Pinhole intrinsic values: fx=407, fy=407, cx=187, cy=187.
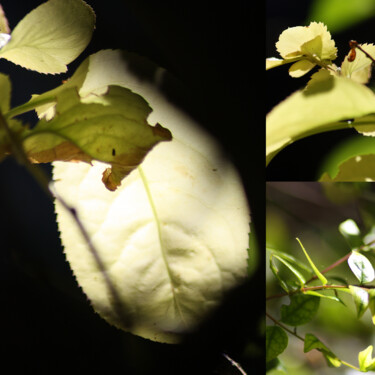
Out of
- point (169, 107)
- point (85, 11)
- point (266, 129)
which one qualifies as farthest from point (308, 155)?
point (85, 11)

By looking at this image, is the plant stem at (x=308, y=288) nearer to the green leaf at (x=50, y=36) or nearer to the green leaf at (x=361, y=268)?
the green leaf at (x=361, y=268)

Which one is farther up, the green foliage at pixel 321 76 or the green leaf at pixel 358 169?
the green foliage at pixel 321 76

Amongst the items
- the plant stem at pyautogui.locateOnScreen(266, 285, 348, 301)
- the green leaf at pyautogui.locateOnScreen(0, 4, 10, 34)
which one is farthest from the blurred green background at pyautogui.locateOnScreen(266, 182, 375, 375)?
the green leaf at pyautogui.locateOnScreen(0, 4, 10, 34)

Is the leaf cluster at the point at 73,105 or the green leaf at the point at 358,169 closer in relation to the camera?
the leaf cluster at the point at 73,105

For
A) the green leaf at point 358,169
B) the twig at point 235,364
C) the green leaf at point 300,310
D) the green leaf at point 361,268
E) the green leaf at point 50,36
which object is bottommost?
the twig at point 235,364

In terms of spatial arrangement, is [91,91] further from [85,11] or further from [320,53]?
[320,53]

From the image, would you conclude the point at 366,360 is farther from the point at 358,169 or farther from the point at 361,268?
the point at 358,169

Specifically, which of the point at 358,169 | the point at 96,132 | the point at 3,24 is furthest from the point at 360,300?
the point at 3,24

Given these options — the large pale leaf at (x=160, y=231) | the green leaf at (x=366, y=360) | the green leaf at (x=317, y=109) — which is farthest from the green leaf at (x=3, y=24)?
the green leaf at (x=366, y=360)
